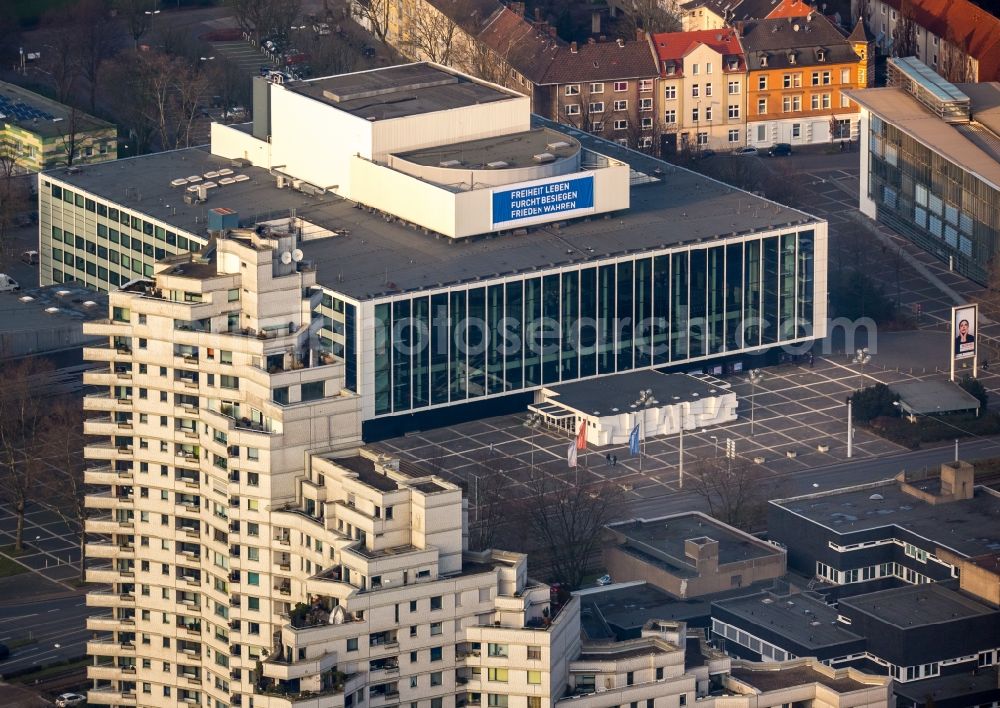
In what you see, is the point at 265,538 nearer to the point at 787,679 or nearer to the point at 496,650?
the point at 496,650

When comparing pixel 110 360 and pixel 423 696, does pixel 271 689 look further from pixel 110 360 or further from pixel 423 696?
pixel 110 360

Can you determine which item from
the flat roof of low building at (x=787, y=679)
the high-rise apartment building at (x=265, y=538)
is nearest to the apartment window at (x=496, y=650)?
the high-rise apartment building at (x=265, y=538)

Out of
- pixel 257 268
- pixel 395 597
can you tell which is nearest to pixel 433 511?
pixel 395 597

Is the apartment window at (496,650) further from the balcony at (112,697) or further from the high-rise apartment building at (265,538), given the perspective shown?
the balcony at (112,697)

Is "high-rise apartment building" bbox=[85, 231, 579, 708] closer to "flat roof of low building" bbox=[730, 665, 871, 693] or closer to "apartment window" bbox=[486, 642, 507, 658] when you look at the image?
"apartment window" bbox=[486, 642, 507, 658]

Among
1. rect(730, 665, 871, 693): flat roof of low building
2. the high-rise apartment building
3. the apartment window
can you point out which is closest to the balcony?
the high-rise apartment building

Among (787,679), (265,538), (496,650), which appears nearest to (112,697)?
(265,538)

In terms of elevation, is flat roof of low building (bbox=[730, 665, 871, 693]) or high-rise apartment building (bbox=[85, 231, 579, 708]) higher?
high-rise apartment building (bbox=[85, 231, 579, 708])
